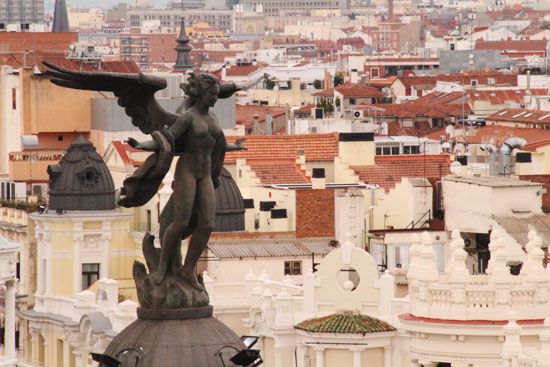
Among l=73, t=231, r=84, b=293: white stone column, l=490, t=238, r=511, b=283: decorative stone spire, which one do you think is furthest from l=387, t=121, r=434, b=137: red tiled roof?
l=490, t=238, r=511, b=283: decorative stone spire

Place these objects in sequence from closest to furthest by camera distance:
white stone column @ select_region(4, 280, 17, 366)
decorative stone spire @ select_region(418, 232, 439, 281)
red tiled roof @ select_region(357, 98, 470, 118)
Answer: decorative stone spire @ select_region(418, 232, 439, 281) < white stone column @ select_region(4, 280, 17, 366) < red tiled roof @ select_region(357, 98, 470, 118)

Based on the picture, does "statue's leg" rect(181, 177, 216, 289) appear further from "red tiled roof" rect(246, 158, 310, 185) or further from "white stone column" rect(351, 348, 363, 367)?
"red tiled roof" rect(246, 158, 310, 185)

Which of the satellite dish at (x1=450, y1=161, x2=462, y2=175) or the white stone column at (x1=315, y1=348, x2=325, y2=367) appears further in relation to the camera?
the satellite dish at (x1=450, y1=161, x2=462, y2=175)

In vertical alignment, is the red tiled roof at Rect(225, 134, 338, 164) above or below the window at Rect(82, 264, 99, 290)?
above

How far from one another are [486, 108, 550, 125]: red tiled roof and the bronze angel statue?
3490 inches

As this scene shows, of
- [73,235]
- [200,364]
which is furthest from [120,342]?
[73,235]

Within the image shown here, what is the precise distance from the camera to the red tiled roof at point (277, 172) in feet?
253

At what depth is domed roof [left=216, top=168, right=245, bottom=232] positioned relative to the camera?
64438mm

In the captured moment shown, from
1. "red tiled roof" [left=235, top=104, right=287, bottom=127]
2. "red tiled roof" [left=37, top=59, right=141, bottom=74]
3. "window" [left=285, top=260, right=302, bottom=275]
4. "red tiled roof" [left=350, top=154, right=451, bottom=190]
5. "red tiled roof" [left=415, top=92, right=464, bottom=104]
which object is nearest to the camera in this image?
"window" [left=285, top=260, right=302, bottom=275]

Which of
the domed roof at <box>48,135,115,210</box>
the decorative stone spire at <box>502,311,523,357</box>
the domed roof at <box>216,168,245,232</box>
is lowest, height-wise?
the decorative stone spire at <box>502,311,523,357</box>

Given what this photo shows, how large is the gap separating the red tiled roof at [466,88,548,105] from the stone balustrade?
101003 mm

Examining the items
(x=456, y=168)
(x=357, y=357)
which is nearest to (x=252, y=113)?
(x=456, y=168)

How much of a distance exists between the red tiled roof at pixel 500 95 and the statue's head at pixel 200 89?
128 metres

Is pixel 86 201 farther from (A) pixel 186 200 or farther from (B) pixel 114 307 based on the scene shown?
(A) pixel 186 200
